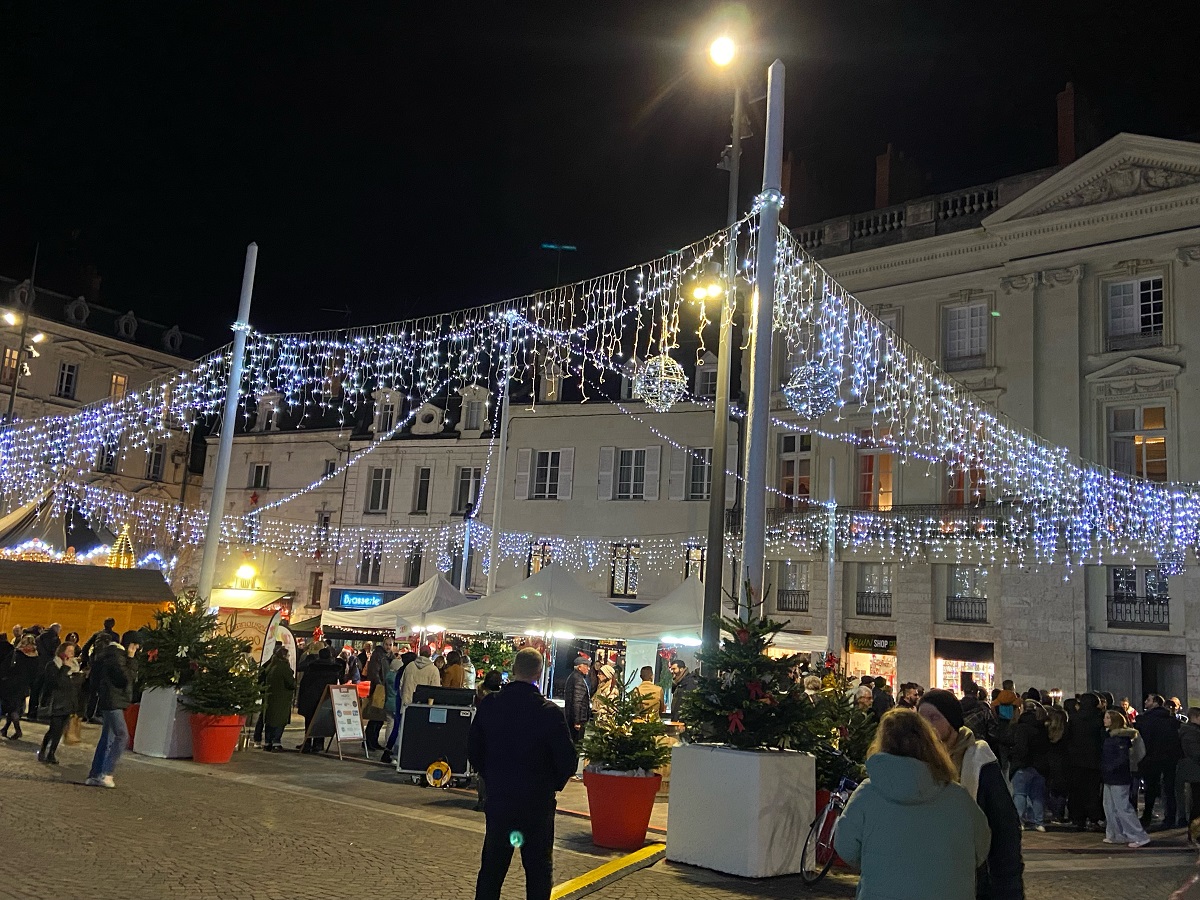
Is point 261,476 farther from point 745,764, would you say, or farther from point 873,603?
point 745,764

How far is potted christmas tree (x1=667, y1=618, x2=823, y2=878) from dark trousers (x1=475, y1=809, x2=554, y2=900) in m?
2.98

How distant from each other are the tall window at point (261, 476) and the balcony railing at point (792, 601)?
2415 cm

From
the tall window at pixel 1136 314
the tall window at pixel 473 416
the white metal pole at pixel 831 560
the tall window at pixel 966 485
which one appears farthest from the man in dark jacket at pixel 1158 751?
the tall window at pixel 473 416

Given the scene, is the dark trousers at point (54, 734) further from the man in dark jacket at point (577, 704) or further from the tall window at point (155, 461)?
the tall window at point (155, 461)

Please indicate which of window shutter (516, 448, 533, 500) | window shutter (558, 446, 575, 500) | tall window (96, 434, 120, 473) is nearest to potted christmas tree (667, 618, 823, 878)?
window shutter (558, 446, 575, 500)

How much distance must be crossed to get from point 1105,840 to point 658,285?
9520 millimetres

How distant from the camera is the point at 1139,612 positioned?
24.5 metres

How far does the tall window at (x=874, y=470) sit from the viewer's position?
29.1 m

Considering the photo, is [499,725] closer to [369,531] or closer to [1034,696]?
[1034,696]

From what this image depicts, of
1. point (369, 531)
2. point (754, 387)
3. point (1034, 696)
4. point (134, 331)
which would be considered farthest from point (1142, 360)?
point (134, 331)

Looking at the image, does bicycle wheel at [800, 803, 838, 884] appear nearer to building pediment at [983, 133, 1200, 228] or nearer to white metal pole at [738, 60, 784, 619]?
white metal pole at [738, 60, 784, 619]

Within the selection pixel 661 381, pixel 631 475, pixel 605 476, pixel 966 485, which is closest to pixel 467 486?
pixel 605 476

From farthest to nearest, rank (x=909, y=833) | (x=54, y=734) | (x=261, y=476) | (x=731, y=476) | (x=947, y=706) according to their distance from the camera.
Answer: (x=261, y=476) < (x=731, y=476) < (x=54, y=734) < (x=947, y=706) < (x=909, y=833)

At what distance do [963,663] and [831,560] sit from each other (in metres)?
4.70
